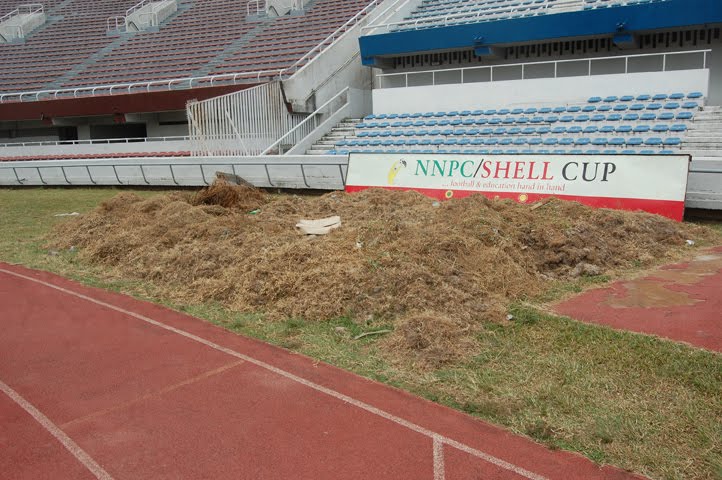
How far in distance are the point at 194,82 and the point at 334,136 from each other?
26.3 feet

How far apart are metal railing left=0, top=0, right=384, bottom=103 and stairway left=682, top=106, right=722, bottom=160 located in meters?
14.2

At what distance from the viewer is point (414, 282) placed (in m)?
7.35

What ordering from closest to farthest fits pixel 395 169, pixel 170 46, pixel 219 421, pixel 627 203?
1. pixel 219 421
2. pixel 627 203
3. pixel 395 169
4. pixel 170 46

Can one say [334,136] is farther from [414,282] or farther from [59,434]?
[59,434]

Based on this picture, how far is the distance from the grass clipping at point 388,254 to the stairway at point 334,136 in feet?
32.3

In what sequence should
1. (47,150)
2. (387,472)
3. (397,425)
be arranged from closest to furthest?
(387,472), (397,425), (47,150)

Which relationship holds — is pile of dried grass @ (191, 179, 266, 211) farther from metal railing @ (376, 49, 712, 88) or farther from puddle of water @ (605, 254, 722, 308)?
metal railing @ (376, 49, 712, 88)

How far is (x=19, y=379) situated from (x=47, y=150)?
90.6 ft

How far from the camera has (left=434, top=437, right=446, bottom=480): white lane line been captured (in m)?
4.11

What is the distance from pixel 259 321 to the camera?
7.22 metres

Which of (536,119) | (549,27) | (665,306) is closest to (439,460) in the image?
(665,306)

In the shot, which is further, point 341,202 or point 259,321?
point 341,202

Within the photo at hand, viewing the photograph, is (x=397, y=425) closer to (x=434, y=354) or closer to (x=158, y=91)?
(x=434, y=354)

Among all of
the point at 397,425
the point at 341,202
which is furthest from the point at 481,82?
the point at 397,425
